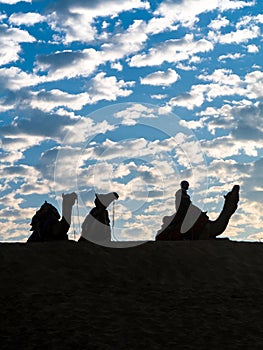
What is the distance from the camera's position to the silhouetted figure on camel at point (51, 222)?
25438mm

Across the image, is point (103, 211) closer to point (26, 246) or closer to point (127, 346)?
point (26, 246)

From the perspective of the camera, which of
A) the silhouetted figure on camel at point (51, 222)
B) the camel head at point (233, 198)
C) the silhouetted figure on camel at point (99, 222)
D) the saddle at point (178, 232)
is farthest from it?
the camel head at point (233, 198)

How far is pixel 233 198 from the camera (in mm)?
28266

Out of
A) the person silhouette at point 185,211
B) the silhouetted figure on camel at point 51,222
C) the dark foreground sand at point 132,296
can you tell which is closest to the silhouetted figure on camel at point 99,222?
the silhouetted figure on camel at point 51,222

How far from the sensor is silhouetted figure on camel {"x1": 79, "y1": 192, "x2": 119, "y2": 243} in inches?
989

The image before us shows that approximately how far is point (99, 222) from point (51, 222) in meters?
1.73

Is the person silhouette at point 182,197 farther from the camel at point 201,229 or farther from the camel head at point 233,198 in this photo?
the camel head at point 233,198

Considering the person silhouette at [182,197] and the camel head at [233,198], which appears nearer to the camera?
the person silhouette at [182,197]

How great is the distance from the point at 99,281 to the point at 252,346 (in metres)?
5.35

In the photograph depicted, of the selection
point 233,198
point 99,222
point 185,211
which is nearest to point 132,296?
point 99,222

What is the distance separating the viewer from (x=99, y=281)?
20.0 metres

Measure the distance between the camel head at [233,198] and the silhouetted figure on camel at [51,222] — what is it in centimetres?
633

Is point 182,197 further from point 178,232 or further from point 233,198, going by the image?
point 233,198

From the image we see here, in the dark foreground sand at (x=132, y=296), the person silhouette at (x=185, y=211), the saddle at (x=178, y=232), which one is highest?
the person silhouette at (x=185, y=211)
